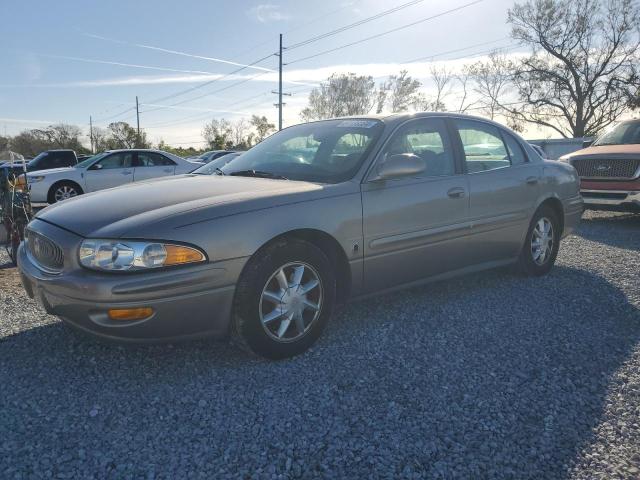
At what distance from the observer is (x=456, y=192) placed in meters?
3.76

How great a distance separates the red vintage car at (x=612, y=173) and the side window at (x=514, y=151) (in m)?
4.19

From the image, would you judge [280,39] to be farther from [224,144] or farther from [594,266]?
[594,266]

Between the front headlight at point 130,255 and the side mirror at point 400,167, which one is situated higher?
the side mirror at point 400,167

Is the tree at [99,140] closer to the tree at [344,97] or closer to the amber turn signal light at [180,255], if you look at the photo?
the tree at [344,97]

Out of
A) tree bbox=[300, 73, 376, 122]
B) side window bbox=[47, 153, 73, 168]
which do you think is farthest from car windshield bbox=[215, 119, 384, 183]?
tree bbox=[300, 73, 376, 122]

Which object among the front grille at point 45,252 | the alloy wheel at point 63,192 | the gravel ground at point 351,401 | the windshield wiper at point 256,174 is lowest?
the gravel ground at point 351,401

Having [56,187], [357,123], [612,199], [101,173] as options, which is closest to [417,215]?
[357,123]

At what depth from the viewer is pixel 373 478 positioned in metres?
1.90

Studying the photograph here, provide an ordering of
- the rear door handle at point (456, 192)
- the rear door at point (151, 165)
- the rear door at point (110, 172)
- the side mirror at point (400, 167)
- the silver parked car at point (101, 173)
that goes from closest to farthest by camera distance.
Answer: the side mirror at point (400, 167)
the rear door handle at point (456, 192)
the silver parked car at point (101, 173)
the rear door at point (110, 172)
the rear door at point (151, 165)

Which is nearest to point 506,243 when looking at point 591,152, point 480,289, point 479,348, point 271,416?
point 480,289

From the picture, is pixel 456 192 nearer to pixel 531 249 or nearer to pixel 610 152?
pixel 531 249

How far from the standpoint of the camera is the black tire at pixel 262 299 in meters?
2.68

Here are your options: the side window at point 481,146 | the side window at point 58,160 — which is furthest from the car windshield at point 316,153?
the side window at point 58,160

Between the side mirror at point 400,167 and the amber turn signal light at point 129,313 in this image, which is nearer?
the amber turn signal light at point 129,313
